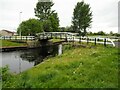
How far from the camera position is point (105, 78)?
12.4 meters

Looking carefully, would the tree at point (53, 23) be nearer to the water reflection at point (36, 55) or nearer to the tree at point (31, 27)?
the tree at point (31, 27)

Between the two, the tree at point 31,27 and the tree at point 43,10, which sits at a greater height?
the tree at point 43,10

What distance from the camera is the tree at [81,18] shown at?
302ft

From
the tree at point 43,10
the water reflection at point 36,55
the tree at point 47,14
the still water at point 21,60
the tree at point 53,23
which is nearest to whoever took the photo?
the still water at point 21,60

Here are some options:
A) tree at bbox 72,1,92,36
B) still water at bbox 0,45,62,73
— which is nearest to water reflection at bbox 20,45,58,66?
still water at bbox 0,45,62,73

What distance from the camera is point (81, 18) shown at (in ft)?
302

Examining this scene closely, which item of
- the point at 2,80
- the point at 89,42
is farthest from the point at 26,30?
the point at 2,80

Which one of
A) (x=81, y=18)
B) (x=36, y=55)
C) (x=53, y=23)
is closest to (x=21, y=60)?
(x=36, y=55)

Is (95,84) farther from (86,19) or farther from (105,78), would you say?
(86,19)

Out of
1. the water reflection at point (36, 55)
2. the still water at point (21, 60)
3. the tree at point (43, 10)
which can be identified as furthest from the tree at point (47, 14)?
the still water at point (21, 60)

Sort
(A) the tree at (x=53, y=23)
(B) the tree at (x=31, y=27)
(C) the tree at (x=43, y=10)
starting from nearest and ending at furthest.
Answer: (B) the tree at (x=31, y=27), (A) the tree at (x=53, y=23), (C) the tree at (x=43, y=10)

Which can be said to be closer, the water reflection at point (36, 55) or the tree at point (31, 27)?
the water reflection at point (36, 55)

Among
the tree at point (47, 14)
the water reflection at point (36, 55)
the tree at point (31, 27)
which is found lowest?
the water reflection at point (36, 55)

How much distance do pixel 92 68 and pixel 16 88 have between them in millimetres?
4232
